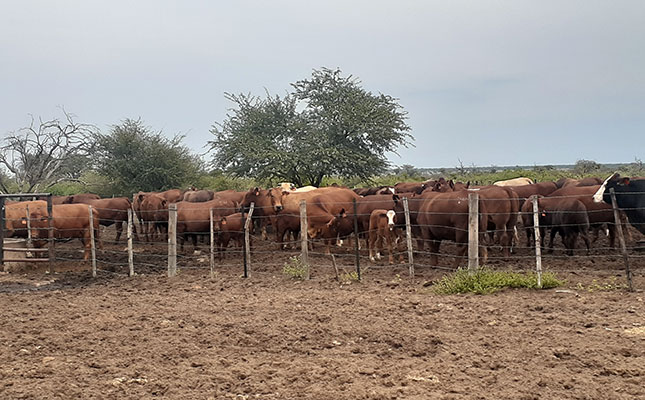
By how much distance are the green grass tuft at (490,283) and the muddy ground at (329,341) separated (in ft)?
0.81

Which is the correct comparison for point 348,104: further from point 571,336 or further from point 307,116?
point 571,336

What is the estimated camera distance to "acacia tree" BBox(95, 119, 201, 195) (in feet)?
117

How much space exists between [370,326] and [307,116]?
2532 cm

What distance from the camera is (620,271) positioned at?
11406mm

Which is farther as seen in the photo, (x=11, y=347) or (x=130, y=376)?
(x=11, y=347)

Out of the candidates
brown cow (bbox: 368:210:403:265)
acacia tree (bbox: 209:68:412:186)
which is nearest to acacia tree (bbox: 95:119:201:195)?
acacia tree (bbox: 209:68:412:186)

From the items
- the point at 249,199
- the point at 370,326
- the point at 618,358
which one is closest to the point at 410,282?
the point at 370,326

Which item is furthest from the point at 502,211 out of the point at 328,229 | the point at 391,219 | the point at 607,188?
the point at 328,229

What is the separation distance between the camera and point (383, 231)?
1463 centimetres

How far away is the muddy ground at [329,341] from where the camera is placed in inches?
232

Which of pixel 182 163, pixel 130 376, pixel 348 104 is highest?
pixel 348 104

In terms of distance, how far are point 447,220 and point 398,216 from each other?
2.23m

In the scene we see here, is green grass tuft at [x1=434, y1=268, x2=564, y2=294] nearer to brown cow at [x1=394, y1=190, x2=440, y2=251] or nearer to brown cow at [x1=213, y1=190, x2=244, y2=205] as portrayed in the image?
brown cow at [x1=394, y1=190, x2=440, y2=251]

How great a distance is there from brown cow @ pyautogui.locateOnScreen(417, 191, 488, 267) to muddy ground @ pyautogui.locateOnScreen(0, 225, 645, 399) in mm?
1526
